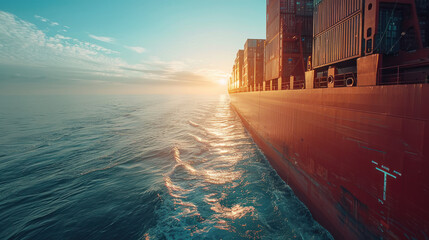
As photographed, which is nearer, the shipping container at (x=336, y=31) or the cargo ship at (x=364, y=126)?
the cargo ship at (x=364, y=126)

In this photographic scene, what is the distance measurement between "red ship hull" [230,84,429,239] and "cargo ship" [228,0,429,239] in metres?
0.02

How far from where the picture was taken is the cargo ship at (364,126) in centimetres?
360

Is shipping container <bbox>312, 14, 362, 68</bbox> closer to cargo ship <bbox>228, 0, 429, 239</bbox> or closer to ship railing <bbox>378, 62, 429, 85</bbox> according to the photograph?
cargo ship <bbox>228, 0, 429, 239</bbox>

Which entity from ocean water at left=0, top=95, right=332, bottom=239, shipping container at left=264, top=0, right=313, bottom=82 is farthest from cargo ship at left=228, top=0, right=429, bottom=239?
shipping container at left=264, top=0, right=313, bottom=82

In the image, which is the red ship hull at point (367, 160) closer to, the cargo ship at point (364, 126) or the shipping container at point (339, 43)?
the cargo ship at point (364, 126)

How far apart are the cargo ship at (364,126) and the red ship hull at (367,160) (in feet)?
0.06

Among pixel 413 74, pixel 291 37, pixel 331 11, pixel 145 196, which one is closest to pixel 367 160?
pixel 413 74

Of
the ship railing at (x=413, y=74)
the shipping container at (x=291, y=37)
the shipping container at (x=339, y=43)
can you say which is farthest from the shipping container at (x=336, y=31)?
the shipping container at (x=291, y=37)

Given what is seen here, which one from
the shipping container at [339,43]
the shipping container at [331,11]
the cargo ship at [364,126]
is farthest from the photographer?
the shipping container at [331,11]

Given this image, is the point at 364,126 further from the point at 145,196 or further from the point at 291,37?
the point at 291,37

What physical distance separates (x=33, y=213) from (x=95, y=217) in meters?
3.02

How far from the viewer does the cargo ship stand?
360 centimetres

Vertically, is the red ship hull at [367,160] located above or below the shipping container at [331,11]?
below

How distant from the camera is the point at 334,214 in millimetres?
5707
